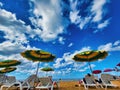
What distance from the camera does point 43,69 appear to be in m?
22.7

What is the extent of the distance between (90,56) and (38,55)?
370cm

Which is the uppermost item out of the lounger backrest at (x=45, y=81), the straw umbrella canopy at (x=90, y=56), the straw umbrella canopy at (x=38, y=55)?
the straw umbrella canopy at (x=90, y=56)

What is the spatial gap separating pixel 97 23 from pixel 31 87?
3099cm

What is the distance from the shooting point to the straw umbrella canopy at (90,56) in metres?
11.0

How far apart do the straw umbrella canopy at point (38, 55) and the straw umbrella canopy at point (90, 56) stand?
1999 mm

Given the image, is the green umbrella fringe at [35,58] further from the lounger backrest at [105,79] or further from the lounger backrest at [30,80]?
the lounger backrest at [105,79]

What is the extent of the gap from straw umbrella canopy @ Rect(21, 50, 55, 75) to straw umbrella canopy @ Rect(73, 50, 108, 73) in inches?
78.7

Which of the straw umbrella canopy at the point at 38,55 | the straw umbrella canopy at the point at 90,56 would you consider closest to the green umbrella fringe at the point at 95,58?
the straw umbrella canopy at the point at 90,56

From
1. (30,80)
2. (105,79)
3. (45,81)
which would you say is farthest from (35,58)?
(105,79)

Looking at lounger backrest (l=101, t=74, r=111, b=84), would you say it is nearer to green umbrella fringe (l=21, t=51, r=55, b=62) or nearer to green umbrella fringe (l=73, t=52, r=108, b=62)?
green umbrella fringe (l=73, t=52, r=108, b=62)

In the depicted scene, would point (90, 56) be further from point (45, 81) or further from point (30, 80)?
point (30, 80)

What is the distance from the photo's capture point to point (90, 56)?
451 inches

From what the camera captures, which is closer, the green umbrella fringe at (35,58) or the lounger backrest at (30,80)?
the lounger backrest at (30,80)

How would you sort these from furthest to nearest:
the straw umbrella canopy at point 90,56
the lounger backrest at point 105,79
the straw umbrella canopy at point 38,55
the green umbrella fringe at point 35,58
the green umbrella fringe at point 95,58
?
the green umbrella fringe at point 95,58 < the straw umbrella canopy at point 90,56 < the green umbrella fringe at point 35,58 < the straw umbrella canopy at point 38,55 < the lounger backrest at point 105,79
